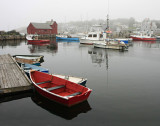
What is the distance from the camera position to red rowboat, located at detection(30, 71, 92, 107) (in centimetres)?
874

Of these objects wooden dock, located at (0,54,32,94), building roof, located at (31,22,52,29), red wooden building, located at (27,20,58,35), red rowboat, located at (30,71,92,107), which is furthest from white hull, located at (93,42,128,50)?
building roof, located at (31,22,52,29)

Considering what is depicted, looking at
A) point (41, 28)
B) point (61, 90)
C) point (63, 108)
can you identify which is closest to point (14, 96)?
point (61, 90)

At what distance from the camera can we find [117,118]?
8.23 meters

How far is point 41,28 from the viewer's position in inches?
3078

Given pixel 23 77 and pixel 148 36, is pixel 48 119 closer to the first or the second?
pixel 23 77

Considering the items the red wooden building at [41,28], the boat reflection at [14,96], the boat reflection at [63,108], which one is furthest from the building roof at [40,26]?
the boat reflection at [63,108]

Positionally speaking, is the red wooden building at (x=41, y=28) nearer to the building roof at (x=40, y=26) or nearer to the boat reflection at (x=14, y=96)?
the building roof at (x=40, y=26)

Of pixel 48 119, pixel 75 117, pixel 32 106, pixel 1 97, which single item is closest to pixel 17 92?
pixel 1 97

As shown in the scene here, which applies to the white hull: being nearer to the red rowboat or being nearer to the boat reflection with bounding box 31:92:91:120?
the red rowboat

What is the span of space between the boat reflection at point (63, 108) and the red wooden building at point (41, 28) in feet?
228

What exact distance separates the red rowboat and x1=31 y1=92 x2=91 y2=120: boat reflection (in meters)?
0.32

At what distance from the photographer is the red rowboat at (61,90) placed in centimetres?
874

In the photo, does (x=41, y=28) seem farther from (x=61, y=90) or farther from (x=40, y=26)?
(x=61, y=90)

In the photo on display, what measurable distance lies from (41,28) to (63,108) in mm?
73629
